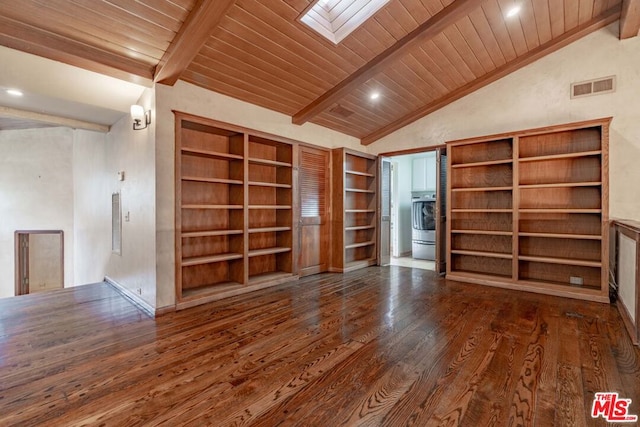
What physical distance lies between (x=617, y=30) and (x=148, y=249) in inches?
247

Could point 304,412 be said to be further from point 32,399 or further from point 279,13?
point 279,13

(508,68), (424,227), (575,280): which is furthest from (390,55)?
(424,227)

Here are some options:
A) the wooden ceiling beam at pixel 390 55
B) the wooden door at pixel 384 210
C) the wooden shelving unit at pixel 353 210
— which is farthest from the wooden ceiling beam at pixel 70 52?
the wooden door at pixel 384 210

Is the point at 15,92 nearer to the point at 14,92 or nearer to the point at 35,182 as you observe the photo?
the point at 14,92

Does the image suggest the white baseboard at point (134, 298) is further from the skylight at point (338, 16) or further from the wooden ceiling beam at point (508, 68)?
the wooden ceiling beam at point (508, 68)

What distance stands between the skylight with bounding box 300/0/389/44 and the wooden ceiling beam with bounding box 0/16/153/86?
1.71 meters

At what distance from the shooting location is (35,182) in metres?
6.60

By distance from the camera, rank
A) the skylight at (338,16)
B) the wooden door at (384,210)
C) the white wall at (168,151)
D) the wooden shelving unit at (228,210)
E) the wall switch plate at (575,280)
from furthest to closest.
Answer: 1. the wooden door at (384,210)
2. the wall switch plate at (575,280)
3. the wooden shelving unit at (228,210)
4. the white wall at (168,151)
5. the skylight at (338,16)

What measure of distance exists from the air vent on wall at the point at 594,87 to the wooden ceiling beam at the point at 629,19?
50 centimetres

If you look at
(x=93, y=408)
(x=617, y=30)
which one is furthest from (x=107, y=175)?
(x=617, y=30)

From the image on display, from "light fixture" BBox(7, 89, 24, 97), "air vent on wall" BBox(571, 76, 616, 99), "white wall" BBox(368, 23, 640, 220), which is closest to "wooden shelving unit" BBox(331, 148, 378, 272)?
"white wall" BBox(368, 23, 640, 220)

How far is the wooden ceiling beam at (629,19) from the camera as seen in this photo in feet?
10.6

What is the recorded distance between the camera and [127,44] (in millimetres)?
2658

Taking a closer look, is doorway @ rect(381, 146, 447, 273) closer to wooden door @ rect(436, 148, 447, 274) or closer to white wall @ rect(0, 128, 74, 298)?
wooden door @ rect(436, 148, 447, 274)
